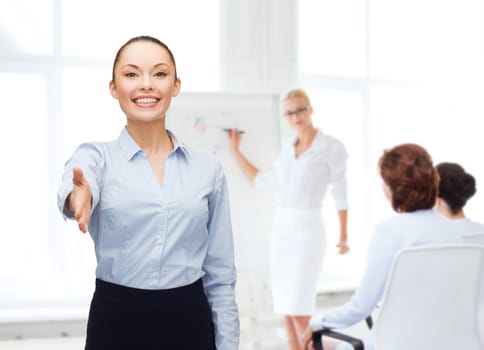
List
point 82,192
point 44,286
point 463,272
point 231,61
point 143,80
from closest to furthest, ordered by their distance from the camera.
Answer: point 82,192 → point 143,80 → point 463,272 → point 44,286 → point 231,61

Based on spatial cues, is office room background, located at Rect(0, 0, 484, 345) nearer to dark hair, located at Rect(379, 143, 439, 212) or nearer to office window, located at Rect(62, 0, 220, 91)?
office window, located at Rect(62, 0, 220, 91)

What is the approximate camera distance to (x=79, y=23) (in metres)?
3.66

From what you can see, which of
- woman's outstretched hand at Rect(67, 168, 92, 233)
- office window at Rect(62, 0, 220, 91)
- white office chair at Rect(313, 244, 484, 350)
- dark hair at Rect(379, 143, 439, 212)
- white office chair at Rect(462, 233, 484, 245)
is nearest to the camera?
woman's outstretched hand at Rect(67, 168, 92, 233)

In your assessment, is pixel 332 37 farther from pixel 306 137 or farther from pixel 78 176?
pixel 78 176

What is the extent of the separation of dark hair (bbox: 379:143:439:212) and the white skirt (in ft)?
4.78

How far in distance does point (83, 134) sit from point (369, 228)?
210 centimetres

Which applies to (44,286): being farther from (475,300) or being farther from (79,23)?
(475,300)

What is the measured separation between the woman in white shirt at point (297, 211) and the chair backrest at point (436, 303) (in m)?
1.76

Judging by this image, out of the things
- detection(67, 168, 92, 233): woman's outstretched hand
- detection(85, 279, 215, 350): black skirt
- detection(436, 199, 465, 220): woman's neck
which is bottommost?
detection(85, 279, 215, 350): black skirt

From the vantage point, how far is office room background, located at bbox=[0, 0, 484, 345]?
11.8ft

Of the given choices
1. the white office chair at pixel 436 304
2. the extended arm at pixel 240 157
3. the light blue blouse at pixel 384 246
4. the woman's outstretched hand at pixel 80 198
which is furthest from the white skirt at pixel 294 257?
the woman's outstretched hand at pixel 80 198

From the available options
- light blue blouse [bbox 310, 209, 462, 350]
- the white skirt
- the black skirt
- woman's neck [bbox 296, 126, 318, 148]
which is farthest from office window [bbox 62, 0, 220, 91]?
the black skirt

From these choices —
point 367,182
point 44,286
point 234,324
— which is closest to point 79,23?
point 44,286

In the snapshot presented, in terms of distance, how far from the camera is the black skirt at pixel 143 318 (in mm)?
1298
